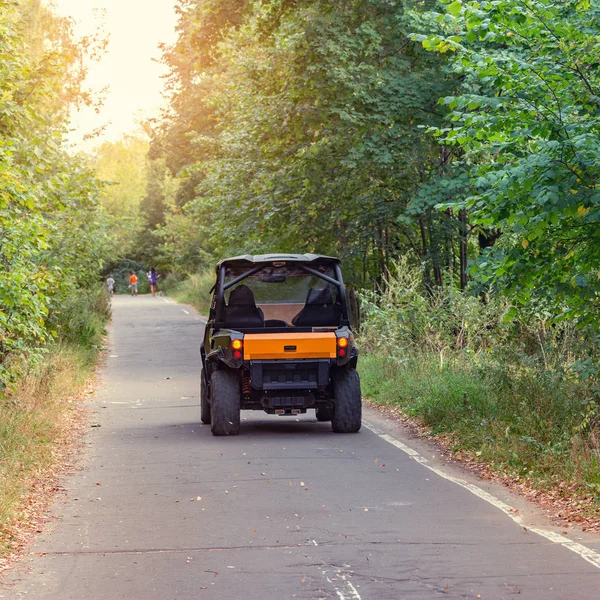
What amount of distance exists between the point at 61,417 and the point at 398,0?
11.6 meters

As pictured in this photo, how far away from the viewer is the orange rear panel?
1338 centimetres

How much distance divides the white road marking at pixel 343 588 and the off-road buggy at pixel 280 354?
6559 millimetres

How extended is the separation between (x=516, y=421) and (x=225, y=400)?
3650 mm

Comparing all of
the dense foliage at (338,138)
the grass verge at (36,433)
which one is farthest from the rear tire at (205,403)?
the dense foliage at (338,138)

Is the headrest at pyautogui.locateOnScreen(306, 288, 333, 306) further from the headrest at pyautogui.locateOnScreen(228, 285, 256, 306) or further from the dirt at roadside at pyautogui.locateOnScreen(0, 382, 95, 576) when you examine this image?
the dirt at roadside at pyautogui.locateOnScreen(0, 382, 95, 576)

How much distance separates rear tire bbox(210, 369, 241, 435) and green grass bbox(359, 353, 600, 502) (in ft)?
8.38

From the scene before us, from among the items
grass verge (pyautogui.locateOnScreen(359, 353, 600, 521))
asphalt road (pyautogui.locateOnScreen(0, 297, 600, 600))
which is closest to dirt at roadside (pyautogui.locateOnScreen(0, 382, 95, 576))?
asphalt road (pyautogui.locateOnScreen(0, 297, 600, 600))

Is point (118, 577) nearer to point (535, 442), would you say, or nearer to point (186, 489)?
point (186, 489)

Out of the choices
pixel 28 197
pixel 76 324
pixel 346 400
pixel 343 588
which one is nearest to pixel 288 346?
pixel 346 400

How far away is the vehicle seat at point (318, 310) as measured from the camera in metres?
14.6

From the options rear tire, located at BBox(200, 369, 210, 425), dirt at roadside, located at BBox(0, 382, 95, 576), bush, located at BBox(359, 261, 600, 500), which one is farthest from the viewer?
rear tire, located at BBox(200, 369, 210, 425)

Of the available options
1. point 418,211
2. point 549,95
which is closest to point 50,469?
point 549,95

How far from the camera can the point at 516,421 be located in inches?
479

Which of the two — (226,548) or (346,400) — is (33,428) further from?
(226,548)
